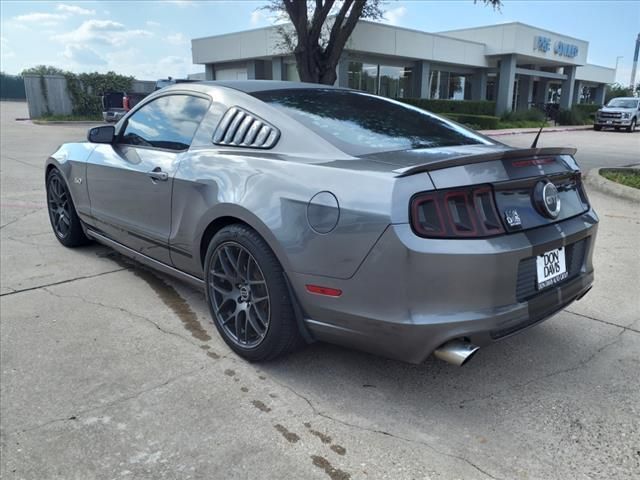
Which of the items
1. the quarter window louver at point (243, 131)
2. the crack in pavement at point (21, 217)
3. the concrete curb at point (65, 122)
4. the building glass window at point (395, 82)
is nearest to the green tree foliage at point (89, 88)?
the concrete curb at point (65, 122)

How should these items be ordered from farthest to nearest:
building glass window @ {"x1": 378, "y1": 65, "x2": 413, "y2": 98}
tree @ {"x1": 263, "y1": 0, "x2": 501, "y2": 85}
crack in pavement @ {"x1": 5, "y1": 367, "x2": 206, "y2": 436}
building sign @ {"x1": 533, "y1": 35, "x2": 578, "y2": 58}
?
building sign @ {"x1": 533, "y1": 35, "x2": 578, "y2": 58} → building glass window @ {"x1": 378, "y1": 65, "x2": 413, "y2": 98} → tree @ {"x1": 263, "y1": 0, "x2": 501, "y2": 85} → crack in pavement @ {"x1": 5, "y1": 367, "x2": 206, "y2": 436}

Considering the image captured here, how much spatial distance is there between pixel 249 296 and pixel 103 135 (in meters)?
2.08

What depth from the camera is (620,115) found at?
28828 millimetres

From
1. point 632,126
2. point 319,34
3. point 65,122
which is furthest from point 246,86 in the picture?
point 632,126

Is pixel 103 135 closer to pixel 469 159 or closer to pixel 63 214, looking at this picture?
pixel 63 214

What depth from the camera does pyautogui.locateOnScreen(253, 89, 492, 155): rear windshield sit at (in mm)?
2863

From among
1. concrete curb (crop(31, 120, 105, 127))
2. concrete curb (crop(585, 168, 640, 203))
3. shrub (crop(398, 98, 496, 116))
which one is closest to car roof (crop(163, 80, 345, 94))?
concrete curb (crop(585, 168, 640, 203))

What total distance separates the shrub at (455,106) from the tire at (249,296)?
23.6 metres

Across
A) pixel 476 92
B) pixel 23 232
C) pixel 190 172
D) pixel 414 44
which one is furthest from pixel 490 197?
pixel 476 92

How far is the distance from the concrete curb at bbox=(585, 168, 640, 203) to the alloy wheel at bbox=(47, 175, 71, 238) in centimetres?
733

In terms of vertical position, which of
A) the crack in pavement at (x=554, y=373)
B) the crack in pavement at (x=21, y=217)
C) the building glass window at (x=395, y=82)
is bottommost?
the crack in pavement at (x=554, y=373)

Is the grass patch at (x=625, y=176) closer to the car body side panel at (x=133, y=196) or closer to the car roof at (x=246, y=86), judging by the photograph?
the car roof at (x=246, y=86)

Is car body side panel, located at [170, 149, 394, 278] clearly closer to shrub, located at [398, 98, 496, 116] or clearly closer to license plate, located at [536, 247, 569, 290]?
license plate, located at [536, 247, 569, 290]

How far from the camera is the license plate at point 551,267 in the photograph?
2.53 m
